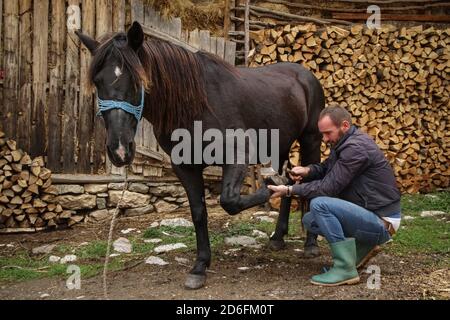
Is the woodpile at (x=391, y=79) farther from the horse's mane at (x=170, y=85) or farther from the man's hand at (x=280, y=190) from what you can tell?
the man's hand at (x=280, y=190)

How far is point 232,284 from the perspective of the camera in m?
4.32

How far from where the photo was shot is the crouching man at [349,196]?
4.05 metres

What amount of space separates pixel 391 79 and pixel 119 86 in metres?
5.51

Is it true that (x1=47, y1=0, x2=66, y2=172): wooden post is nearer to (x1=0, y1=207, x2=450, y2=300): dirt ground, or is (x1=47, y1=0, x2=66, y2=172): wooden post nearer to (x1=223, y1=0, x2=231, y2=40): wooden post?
(x1=223, y1=0, x2=231, y2=40): wooden post

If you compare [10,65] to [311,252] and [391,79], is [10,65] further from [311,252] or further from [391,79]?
[391,79]

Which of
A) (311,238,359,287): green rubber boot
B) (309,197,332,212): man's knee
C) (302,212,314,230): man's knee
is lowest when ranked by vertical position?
(311,238,359,287): green rubber boot

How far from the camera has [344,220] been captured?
4086mm

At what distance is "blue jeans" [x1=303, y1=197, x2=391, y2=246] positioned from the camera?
160 inches

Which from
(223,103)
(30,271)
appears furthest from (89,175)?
(223,103)

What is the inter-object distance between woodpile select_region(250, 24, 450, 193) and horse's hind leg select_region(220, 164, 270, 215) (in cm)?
349

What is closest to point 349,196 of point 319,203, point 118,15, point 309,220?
point 319,203

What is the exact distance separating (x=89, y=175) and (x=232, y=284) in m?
3.14

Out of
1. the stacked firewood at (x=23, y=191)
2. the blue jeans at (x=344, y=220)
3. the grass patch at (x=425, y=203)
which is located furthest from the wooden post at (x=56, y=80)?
the grass patch at (x=425, y=203)

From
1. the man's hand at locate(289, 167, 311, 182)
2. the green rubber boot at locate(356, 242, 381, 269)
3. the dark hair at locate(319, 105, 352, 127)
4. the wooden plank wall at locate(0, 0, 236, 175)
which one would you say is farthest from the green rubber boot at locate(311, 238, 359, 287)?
the wooden plank wall at locate(0, 0, 236, 175)
